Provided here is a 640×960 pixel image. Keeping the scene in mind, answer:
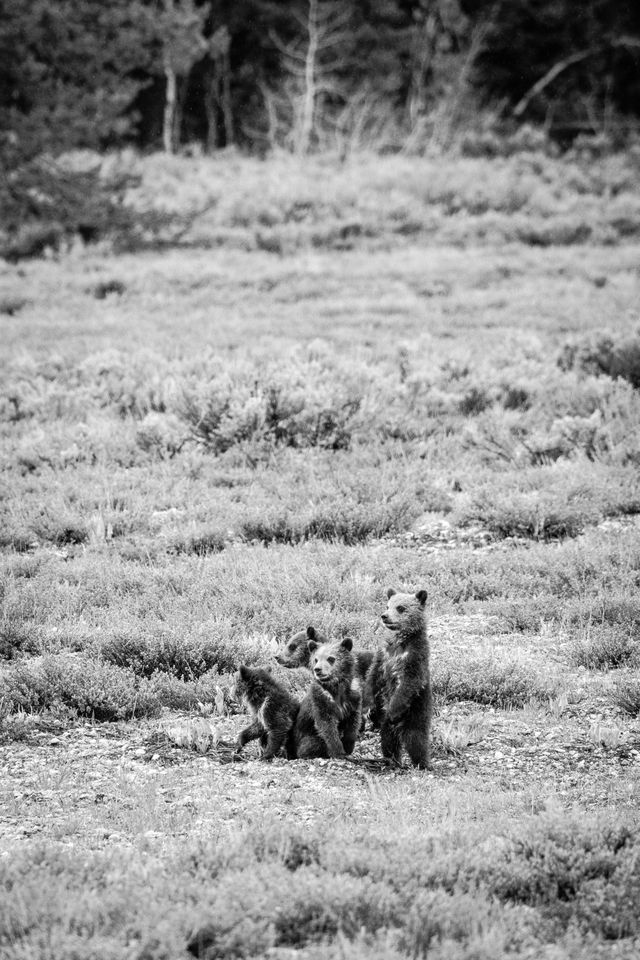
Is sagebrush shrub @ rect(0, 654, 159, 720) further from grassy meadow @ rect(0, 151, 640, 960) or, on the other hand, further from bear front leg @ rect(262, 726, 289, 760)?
bear front leg @ rect(262, 726, 289, 760)

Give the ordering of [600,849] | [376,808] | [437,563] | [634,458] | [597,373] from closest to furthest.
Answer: [600,849], [376,808], [437,563], [634,458], [597,373]

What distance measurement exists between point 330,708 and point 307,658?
80cm

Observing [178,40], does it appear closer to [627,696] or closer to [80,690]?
[80,690]

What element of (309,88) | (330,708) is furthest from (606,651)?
(309,88)

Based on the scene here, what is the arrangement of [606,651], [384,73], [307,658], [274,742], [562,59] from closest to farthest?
1. [274,742]
2. [307,658]
3. [606,651]
4. [384,73]
5. [562,59]

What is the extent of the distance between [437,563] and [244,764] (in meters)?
3.58

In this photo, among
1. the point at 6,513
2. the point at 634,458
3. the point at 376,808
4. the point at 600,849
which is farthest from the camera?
the point at 634,458

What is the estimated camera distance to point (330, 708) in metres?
6.11

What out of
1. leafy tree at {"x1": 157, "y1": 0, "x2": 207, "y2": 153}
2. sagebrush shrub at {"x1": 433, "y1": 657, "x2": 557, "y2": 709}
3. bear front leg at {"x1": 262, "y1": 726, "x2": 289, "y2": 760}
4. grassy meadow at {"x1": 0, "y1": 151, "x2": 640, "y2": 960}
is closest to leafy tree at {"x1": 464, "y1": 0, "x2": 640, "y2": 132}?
leafy tree at {"x1": 157, "y1": 0, "x2": 207, "y2": 153}

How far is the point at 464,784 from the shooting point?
18.7 feet

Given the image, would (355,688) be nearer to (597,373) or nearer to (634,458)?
(634,458)

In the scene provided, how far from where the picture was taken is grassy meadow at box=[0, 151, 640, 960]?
4.19 meters

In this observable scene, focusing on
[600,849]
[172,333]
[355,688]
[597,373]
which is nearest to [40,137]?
[172,333]

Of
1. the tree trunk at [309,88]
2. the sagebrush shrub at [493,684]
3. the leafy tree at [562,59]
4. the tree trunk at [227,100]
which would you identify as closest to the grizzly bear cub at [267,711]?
the sagebrush shrub at [493,684]
